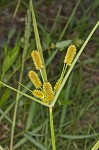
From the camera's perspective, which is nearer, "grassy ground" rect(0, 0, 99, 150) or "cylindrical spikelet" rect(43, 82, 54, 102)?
"cylindrical spikelet" rect(43, 82, 54, 102)

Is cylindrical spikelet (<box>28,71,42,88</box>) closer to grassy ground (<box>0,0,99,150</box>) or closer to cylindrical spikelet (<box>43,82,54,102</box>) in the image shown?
cylindrical spikelet (<box>43,82,54,102</box>)

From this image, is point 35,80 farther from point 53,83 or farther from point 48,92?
point 53,83

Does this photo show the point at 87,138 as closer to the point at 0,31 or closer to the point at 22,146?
the point at 22,146

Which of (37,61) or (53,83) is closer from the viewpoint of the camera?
(37,61)

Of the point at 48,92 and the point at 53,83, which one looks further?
the point at 53,83

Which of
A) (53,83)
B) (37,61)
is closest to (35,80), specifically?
(37,61)

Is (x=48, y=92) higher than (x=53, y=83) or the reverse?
the reverse

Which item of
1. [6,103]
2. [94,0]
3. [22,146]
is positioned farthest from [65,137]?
[94,0]

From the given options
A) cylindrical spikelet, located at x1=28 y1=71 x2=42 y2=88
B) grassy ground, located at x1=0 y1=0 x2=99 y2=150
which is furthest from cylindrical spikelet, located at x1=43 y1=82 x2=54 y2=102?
grassy ground, located at x1=0 y1=0 x2=99 y2=150
